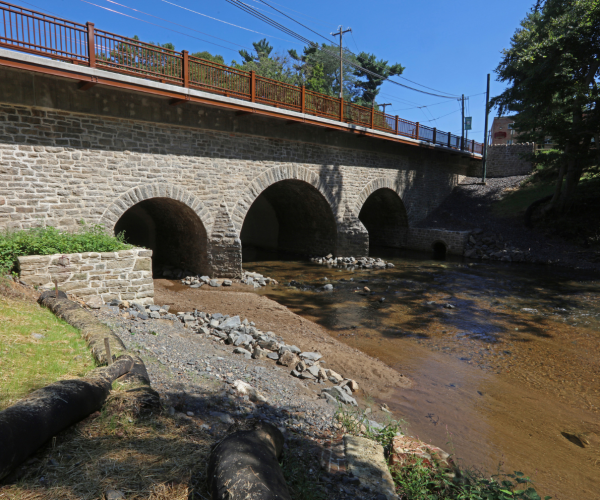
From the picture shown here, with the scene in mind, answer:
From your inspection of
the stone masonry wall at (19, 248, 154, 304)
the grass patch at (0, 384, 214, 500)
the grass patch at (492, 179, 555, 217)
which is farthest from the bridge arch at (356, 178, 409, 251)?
the grass patch at (0, 384, 214, 500)

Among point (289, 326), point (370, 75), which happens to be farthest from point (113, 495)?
point (370, 75)

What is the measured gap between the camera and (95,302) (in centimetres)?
737

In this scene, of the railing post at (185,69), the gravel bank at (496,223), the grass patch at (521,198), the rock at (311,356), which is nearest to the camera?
the rock at (311,356)

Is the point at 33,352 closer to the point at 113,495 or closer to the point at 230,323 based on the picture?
the point at 113,495

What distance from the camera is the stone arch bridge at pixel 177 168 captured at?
8328 mm

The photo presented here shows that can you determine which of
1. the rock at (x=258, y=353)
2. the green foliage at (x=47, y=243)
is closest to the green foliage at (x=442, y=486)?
the rock at (x=258, y=353)

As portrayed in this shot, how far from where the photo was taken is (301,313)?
989 centimetres

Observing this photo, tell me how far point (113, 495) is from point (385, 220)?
1992 centimetres

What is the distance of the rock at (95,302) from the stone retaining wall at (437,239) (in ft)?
51.5

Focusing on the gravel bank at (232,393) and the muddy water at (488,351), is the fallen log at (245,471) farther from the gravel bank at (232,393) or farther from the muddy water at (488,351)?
the muddy water at (488,351)

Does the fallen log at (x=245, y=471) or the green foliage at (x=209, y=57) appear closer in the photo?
the fallen log at (x=245, y=471)

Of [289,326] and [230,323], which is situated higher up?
[230,323]

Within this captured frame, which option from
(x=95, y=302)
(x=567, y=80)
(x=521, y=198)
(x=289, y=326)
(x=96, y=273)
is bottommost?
(x=289, y=326)

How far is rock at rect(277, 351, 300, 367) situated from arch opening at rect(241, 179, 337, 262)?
28.5ft
